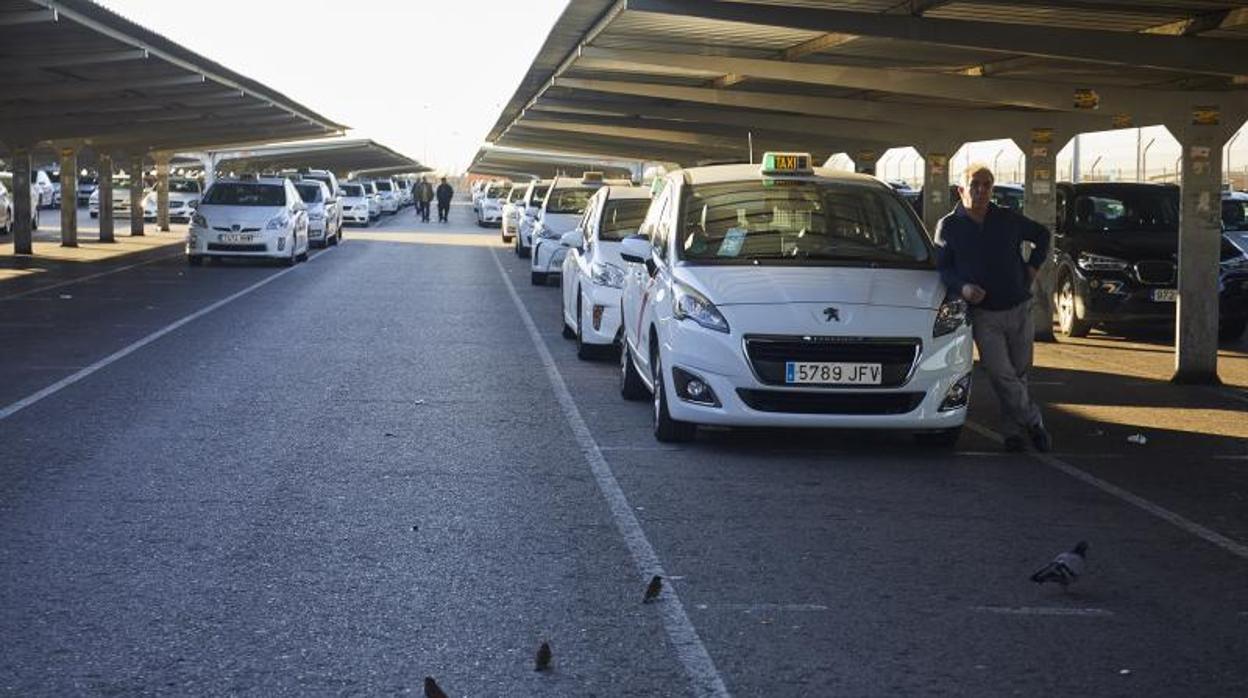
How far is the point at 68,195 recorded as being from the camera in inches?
1626

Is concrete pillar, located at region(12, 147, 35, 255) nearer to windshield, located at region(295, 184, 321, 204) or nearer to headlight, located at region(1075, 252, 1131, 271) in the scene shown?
windshield, located at region(295, 184, 321, 204)

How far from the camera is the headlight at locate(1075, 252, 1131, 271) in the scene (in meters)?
20.2

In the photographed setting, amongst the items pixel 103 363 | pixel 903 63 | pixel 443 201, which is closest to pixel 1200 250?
pixel 903 63

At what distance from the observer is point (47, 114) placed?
1399 inches

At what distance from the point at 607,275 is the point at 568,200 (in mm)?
13902

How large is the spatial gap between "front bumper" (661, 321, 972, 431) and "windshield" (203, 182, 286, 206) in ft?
78.9

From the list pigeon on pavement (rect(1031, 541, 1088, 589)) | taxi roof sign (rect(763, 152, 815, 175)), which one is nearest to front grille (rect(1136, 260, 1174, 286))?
taxi roof sign (rect(763, 152, 815, 175))

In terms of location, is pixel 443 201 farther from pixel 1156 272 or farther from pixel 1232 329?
pixel 1156 272

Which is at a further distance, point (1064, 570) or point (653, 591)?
point (1064, 570)

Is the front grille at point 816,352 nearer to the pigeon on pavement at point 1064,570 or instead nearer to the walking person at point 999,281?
the walking person at point 999,281

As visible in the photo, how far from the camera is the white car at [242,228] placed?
1283 inches

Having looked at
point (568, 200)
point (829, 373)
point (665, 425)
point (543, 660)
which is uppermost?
point (568, 200)

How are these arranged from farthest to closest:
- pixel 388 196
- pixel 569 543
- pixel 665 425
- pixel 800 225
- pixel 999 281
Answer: pixel 388 196 < pixel 800 225 < pixel 999 281 < pixel 665 425 < pixel 569 543

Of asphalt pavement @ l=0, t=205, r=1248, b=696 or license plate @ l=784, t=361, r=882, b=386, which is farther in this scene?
license plate @ l=784, t=361, r=882, b=386
